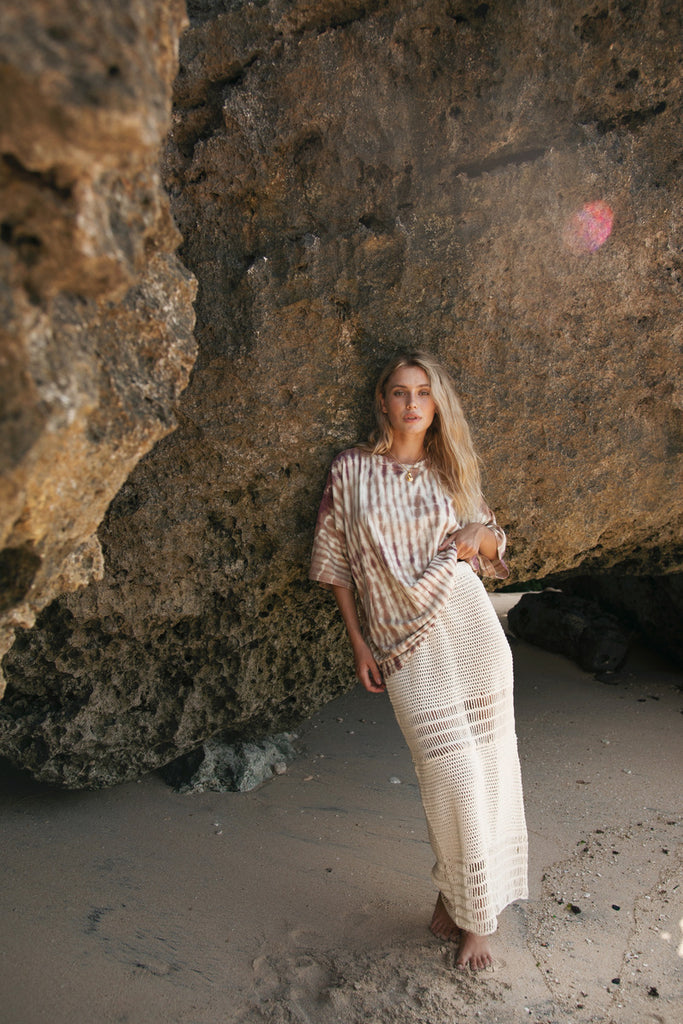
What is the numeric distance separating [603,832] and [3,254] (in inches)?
122

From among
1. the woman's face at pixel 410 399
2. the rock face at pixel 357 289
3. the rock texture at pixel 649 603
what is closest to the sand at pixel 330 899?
the rock face at pixel 357 289

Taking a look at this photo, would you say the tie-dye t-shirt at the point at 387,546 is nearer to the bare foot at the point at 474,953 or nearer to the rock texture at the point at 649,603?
the bare foot at the point at 474,953

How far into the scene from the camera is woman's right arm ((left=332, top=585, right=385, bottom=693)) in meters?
2.76

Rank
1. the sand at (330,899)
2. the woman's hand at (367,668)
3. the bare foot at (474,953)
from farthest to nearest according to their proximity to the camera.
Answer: the woman's hand at (367,668) < the bare foot at (474,953) < the sand at (330,899)

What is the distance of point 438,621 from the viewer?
269cm

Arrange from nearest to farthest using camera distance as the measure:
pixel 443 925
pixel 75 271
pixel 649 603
→ pixel 75 271 → pixel 443 925 → pixel 649 603

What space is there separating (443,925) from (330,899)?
1.41 feet

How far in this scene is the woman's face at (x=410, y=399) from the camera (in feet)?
8.96

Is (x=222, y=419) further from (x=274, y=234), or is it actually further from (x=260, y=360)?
(x=274, y=234)

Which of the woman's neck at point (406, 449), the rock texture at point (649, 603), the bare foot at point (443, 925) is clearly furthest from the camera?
the rock texture at point (649, 603)

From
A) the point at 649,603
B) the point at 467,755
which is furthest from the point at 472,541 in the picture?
the point at 649,603

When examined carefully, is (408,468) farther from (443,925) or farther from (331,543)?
(443,925)

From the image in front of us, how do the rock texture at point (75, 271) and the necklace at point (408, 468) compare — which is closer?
the rock texture at point (75, 271)

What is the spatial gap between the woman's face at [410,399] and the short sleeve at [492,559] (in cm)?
41
